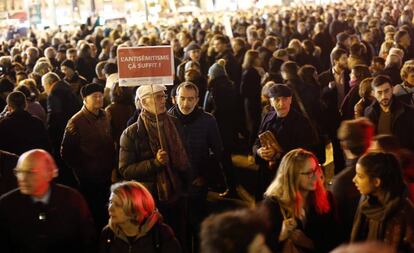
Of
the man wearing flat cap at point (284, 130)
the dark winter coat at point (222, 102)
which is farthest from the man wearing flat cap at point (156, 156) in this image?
the dark winter coat at point (222, 102)

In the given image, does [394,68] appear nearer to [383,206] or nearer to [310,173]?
[310,173]

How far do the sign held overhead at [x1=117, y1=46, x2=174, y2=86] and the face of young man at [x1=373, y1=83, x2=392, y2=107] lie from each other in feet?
6.65

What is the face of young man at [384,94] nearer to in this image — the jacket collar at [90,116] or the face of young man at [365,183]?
the face of young man at [365,183]

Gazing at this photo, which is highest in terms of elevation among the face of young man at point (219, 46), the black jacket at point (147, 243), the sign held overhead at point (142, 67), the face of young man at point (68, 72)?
the sign held overhead at point (142, 67)

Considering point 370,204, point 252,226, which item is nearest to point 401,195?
point 370,204

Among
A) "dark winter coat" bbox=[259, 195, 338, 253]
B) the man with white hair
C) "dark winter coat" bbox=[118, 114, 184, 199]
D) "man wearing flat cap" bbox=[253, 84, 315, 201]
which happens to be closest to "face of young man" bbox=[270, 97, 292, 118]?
"man wearing flat cap" bbox=[253, 84, 315, 201]

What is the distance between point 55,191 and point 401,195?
2.38 m

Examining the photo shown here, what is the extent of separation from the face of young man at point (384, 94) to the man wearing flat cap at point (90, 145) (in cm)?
274

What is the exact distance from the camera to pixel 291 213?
16.9ft

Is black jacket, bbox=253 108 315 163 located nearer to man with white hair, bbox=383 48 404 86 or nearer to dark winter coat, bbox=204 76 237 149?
dark winter coat, bbox=204 76 237 149

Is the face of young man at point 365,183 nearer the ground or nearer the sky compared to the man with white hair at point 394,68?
nearer the ground

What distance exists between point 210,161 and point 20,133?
207cm

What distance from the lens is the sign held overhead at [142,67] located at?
24.1ft

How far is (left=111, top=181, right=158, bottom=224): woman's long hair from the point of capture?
16.4 feet
